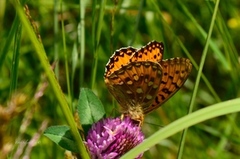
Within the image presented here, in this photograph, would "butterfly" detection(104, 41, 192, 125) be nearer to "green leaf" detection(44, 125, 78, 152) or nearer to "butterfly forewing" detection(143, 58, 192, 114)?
"butterfly forewing" detection(143, 58, 192, 114)

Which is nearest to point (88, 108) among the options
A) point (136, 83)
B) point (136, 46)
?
point (136, 83)

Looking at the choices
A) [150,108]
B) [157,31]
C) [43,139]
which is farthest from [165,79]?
[157,31]

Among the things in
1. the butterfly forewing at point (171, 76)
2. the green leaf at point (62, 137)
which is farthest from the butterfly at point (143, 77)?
the green leaf at point (62, 137)

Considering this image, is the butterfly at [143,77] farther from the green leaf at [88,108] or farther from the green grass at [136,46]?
the green grass at [136,46]

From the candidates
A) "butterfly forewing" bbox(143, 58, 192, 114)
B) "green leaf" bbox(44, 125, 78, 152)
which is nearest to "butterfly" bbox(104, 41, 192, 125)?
"butterfly forewing" bbox(143, 58, 192, 114)

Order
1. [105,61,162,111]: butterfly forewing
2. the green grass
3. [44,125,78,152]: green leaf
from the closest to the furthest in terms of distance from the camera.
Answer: [44,125,78,152]: green leaf
[105,61,162,111]: butterfly forewing
the green grass

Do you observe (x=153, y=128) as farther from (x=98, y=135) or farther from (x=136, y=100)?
(x=98, y=135)
